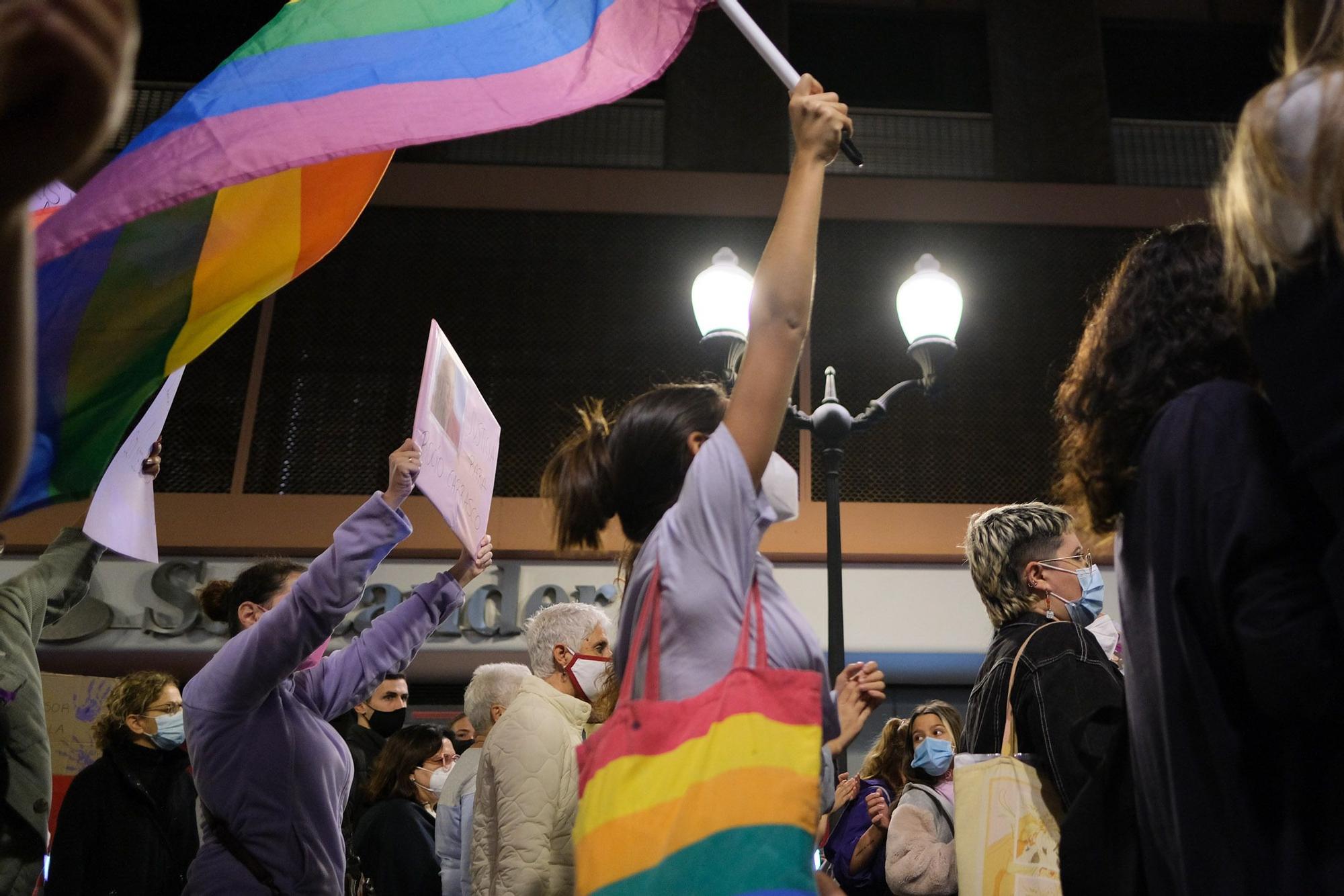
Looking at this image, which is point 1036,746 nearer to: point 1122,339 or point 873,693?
point 873,693

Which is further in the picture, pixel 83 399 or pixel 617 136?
pixel 617 136

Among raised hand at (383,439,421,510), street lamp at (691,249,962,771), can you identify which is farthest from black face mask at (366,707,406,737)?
raised hand at (383,439,421,510)

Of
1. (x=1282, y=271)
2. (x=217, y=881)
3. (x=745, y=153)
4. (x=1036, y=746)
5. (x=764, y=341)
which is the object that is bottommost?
(x=217, y=881)

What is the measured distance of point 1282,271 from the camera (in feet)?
4.29

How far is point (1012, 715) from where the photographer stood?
8.04ft

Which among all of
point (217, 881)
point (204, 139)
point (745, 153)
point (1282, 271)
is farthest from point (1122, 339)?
point (745, 153)

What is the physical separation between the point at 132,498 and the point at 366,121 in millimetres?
1229

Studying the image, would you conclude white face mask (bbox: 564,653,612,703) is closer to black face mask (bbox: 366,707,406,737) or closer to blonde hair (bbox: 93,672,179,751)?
blonde hair (bbox: 93,672,179,751)

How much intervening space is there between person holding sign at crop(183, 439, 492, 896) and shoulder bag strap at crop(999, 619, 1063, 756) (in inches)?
56.7

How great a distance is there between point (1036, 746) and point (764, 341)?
119 cm

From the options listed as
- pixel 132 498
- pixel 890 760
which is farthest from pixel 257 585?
pixel 890 760

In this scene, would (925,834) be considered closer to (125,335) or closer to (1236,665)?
(1236,665)

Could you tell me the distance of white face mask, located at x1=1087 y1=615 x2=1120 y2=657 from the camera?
341cm

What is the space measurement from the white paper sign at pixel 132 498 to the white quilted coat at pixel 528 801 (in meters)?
1.08
